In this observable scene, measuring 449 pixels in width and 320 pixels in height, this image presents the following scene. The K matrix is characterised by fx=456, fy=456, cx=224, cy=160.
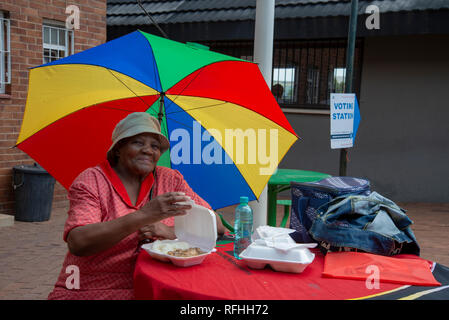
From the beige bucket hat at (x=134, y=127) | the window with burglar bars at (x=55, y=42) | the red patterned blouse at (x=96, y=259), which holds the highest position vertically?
the window with burglar bars at (x=55, y=42)

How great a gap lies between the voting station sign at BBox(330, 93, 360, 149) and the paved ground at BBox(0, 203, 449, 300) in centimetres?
210

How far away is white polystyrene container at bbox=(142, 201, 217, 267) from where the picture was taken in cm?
215

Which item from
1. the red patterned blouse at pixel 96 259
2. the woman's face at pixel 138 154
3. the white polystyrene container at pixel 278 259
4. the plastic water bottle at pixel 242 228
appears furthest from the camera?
the woman's face at pixel 138 154

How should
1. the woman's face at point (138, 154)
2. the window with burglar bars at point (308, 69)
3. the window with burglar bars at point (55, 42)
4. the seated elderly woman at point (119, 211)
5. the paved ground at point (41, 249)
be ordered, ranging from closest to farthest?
the seated elderly woman at point (119, 211) < the woman's face at point (138, 154) < the paved ground at point (41, 249) < the window with burglar bars at point (55, 42) < the window with burglar bars at point (308, 69)

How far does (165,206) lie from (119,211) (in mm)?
438

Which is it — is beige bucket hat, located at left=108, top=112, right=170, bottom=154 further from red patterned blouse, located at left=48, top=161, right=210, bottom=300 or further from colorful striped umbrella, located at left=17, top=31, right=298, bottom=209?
red patterned blouse, located at left=48, top=161, right=210, bottom=300

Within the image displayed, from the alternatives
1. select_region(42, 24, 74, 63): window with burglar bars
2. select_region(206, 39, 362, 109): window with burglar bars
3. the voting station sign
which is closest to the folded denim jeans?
the voting station sign

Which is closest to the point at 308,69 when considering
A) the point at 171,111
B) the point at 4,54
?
the point at 4,54

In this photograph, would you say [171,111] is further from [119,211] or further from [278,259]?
[278,259]

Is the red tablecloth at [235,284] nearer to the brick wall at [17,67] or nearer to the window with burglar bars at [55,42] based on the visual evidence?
the brick wall at [17,67]

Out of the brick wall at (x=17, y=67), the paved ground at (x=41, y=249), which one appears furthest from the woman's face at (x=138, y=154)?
the brick wall at (x=17, y=67)

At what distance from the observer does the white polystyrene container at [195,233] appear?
215cm

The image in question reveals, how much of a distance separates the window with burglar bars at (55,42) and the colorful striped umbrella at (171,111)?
5.19 m

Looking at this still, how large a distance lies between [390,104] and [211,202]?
23.9 ft
